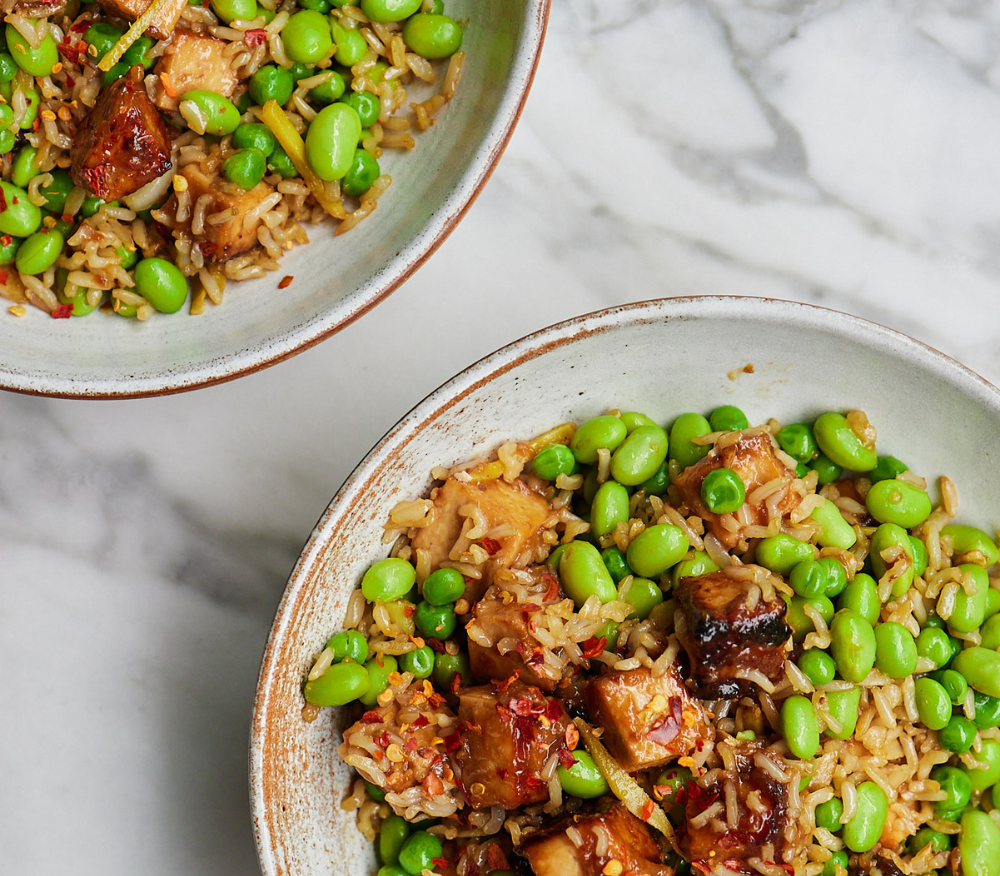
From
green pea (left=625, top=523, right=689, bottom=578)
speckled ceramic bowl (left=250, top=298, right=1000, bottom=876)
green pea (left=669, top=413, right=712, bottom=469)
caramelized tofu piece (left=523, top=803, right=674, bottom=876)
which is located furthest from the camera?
green pea (left=669, top=413, right=712, bottom=469)

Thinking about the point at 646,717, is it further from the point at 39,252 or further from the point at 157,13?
the point at 157,13

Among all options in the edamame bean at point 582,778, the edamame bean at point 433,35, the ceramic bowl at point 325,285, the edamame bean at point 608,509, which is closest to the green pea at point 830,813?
the edamame bean at point 582,778

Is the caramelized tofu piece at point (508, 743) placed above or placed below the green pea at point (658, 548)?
below

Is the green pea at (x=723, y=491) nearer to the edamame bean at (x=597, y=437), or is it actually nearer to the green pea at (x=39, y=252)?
the edamame bean at (x=597, y=437)

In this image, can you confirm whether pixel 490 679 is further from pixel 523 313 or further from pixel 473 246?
pixel 473 246

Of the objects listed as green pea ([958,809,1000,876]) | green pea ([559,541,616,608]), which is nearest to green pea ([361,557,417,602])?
green pea ([559,541,616,608])

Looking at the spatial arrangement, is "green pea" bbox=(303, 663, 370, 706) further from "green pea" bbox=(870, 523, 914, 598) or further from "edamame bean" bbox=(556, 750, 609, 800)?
"green pea" bbox=(870, 523, 914, 598)
